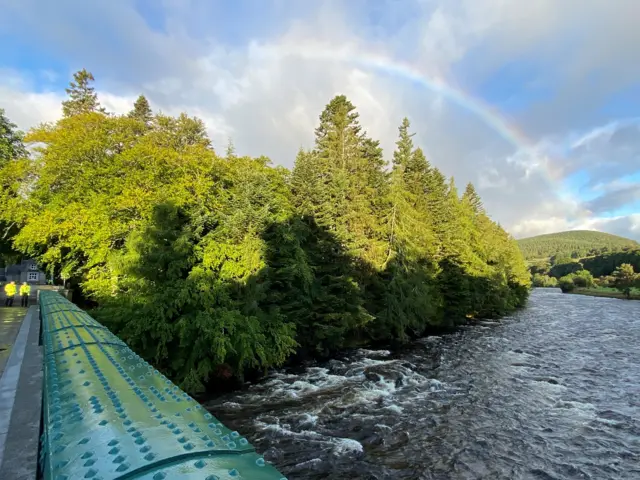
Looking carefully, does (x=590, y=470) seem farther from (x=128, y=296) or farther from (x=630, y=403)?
(x=128, y=296)

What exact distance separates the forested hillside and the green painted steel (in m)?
12.9

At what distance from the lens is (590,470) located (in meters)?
9.46

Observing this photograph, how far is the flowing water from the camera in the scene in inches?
385

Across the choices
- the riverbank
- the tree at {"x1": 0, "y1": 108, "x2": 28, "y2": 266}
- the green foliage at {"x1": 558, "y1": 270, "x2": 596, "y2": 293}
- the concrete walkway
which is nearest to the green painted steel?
the concrete walkway

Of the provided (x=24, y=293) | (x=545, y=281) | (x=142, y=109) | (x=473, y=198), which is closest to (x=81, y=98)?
(x=142, y=109)

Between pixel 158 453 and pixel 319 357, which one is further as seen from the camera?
pixel 319 357

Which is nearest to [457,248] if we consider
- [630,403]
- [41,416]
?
[630,403]

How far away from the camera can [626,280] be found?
91.2 metres

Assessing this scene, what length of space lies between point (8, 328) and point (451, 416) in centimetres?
1512

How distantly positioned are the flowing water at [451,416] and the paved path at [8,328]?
6616 millimetres

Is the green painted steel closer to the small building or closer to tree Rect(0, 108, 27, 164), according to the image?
tree Rect(0, 108, 27, 164)

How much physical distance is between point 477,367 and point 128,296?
1715 centimetres

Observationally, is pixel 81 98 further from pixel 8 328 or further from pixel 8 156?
pixel 8 328

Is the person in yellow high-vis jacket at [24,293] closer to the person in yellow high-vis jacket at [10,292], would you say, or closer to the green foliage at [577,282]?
the person in yellow high-vis jacket at [10,292]
